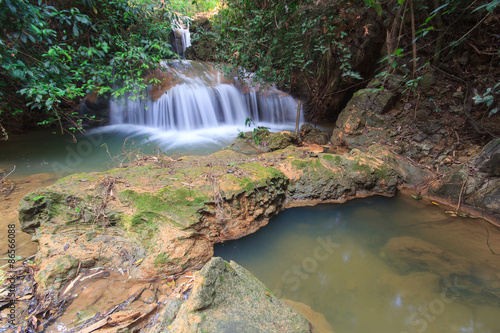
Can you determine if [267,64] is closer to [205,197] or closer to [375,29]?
[375,29]

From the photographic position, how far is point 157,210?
8.54 feet

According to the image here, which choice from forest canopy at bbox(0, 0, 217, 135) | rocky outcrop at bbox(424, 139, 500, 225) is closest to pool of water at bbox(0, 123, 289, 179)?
forest canopy at bbox(0, 0, 217, 135)

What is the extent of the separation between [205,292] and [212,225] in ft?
4.39

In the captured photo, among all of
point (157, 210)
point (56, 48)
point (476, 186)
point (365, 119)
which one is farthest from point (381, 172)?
point (56, 48)

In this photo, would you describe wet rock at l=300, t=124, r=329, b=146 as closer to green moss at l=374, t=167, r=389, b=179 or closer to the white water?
the white water

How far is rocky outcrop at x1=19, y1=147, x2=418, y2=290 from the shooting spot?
2.29 m

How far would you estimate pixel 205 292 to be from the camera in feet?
4.87

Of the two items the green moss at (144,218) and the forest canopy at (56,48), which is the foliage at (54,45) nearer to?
the forest canopy at (56,48)

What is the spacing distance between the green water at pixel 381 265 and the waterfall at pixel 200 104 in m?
5.59

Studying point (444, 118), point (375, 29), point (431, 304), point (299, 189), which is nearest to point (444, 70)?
point (444, 118)

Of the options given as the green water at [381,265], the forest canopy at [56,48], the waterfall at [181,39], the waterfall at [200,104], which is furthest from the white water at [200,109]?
the green water at [381,265]

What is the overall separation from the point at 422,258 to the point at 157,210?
326 cm

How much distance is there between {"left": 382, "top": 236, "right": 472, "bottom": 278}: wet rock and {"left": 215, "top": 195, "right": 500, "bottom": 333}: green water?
0.01 metres

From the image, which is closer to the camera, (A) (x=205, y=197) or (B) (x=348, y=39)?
(A) (x=205, y=197)
